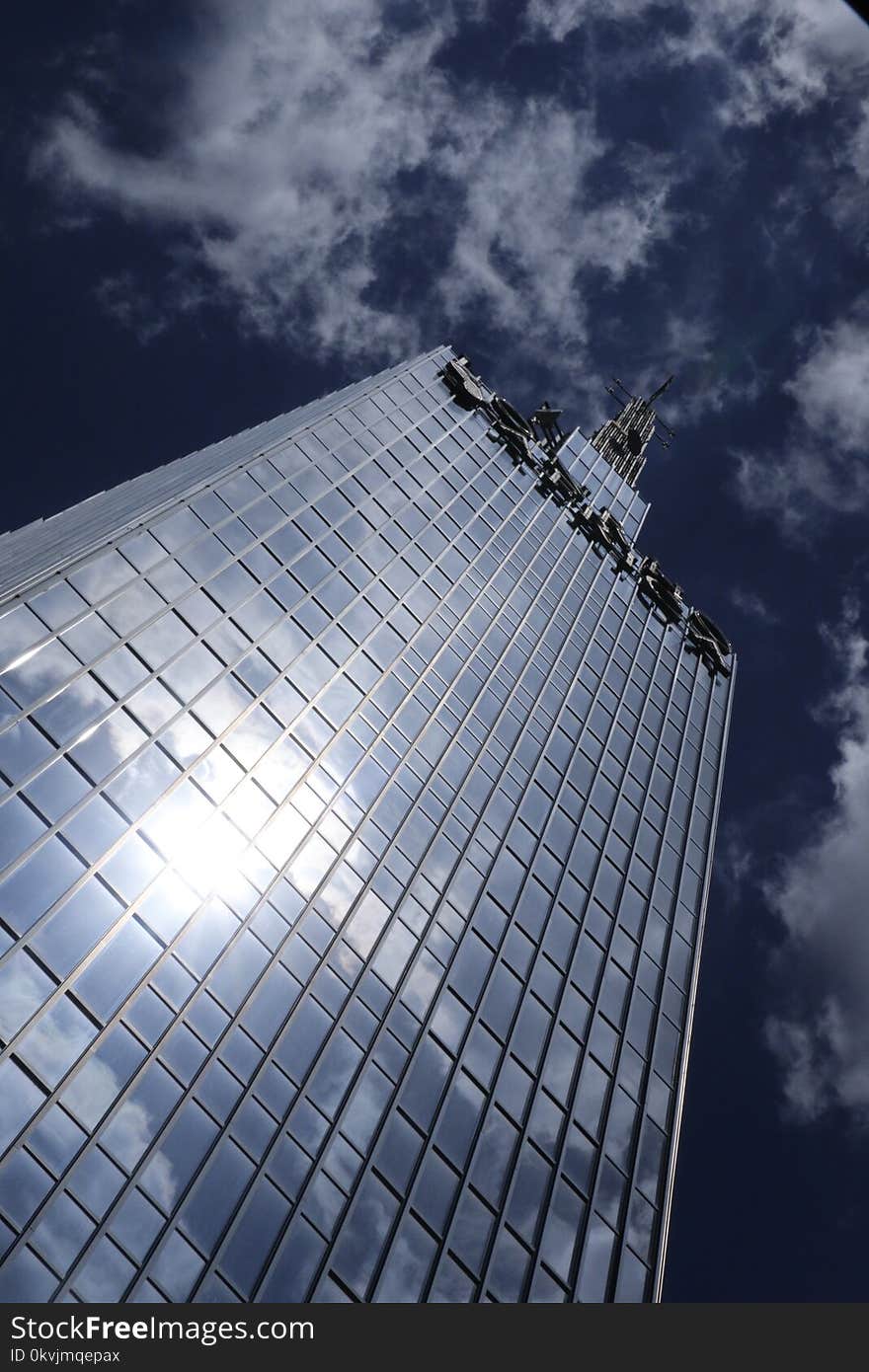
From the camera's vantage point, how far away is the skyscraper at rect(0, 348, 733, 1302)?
26.5m

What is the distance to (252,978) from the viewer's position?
31766mm

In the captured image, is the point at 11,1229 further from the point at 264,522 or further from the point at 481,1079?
the point at 264,522

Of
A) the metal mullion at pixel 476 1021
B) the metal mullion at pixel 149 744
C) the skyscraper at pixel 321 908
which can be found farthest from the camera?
the metal mullion at pixel 476 1021

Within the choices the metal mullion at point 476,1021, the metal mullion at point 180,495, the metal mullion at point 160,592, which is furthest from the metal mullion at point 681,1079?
the metal mullion at point 180,495

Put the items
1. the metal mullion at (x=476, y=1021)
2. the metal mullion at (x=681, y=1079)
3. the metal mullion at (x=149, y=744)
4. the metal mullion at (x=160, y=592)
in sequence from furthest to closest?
the metal mullion at (x=681, y=1079) < the metal mullion at (x=476, y=1021) < the metal mullion at (x=160, y=592) < the metal mullion at (x=149, y=744)

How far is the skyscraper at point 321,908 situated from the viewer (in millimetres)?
26469

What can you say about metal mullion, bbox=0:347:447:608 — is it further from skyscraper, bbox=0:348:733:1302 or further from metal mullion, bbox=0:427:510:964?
metal mullion, bbox=0:427:510:964

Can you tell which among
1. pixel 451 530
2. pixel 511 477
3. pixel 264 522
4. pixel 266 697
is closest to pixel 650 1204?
pixel 266 697

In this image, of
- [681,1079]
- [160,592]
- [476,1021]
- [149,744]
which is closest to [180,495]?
[160,592]

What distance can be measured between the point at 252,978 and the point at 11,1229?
33.6 feet

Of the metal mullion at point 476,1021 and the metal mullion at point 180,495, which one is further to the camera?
the metal mullion at point 180,495

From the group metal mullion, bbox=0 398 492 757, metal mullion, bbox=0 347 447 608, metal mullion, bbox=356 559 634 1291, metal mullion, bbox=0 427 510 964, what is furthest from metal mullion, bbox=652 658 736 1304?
metal mullion, bbox=0 347 447 608

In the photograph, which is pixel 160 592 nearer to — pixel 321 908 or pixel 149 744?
pixel 149 744

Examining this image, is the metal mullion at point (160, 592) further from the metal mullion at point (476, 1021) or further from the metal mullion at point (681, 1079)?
the metal mullion at point (681, 1079)
